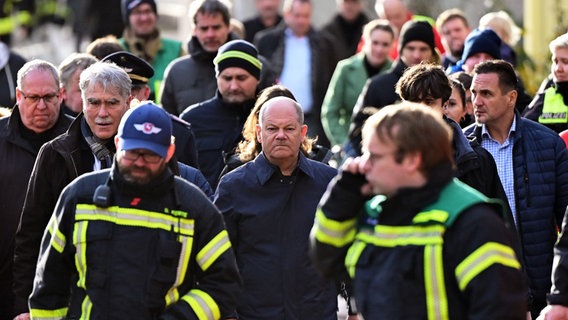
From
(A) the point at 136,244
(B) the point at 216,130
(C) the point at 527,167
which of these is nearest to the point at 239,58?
(B) the point at 216,130

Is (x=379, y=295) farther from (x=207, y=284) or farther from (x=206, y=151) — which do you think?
(x=206, y=151)

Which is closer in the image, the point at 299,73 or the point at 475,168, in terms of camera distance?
the point at 475,168

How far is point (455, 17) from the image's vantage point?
49.2ft

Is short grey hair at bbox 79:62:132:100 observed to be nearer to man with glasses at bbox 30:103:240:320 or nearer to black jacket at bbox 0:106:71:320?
black jacket at bbox 0:106:71:320

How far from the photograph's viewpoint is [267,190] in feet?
31.1

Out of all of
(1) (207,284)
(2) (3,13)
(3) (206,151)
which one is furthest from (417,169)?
(2) (3,13)

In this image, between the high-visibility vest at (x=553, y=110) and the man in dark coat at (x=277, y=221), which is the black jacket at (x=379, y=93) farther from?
the man in dark coat at (x=277, y=221)

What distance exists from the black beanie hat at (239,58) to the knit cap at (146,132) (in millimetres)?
3983

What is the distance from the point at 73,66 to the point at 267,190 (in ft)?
7.90

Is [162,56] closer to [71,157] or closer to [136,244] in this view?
[71,157]

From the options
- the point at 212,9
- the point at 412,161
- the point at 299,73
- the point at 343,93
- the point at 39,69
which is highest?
the point at 212,9

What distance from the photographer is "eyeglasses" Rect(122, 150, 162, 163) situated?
7547mm

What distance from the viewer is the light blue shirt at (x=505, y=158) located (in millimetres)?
10227

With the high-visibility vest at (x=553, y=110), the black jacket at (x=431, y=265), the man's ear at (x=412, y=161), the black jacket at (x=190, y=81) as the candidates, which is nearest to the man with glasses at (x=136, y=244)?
the black jacket at (x=431, y=265)
